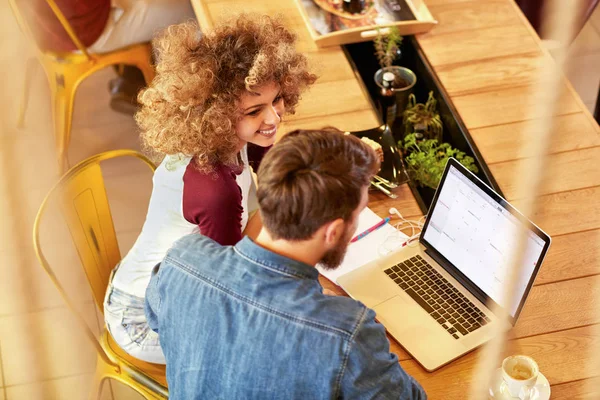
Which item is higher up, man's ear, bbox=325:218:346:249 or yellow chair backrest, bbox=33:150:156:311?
man's ear, bbox=325:218:346:249

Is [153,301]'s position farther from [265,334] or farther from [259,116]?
[259,116]

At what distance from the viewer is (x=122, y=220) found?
2725 mm

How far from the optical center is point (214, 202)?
155cm

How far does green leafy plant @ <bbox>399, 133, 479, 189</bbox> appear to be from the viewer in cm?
182

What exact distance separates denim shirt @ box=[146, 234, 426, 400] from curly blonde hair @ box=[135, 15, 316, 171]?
386 millimetres

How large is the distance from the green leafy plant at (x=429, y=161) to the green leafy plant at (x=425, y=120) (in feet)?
0.26

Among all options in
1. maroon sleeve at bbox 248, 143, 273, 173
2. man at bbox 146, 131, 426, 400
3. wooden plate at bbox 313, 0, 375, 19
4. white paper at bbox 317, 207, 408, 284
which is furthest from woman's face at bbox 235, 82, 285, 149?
wooden plate at bbox 313, 0, 375, 19

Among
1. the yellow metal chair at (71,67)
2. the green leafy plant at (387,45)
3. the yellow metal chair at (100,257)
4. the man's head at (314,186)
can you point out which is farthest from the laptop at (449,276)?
the yellow metal chair at (71,67)

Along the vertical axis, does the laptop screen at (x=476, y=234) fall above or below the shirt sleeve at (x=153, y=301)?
below

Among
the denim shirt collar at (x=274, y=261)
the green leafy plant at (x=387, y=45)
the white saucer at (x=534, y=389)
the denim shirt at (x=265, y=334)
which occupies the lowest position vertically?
the white saucer at (x=534, y=389)

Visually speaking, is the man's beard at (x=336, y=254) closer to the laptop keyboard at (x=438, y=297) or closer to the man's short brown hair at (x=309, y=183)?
the man's short brown hair at (x=309, y=183)

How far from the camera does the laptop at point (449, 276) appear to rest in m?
1.45

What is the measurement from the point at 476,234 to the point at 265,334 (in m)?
0.60

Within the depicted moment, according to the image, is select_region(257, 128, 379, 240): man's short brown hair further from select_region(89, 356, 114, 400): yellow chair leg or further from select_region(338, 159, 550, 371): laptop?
select_region(89, 356, 114, 400): yellow chair leg
